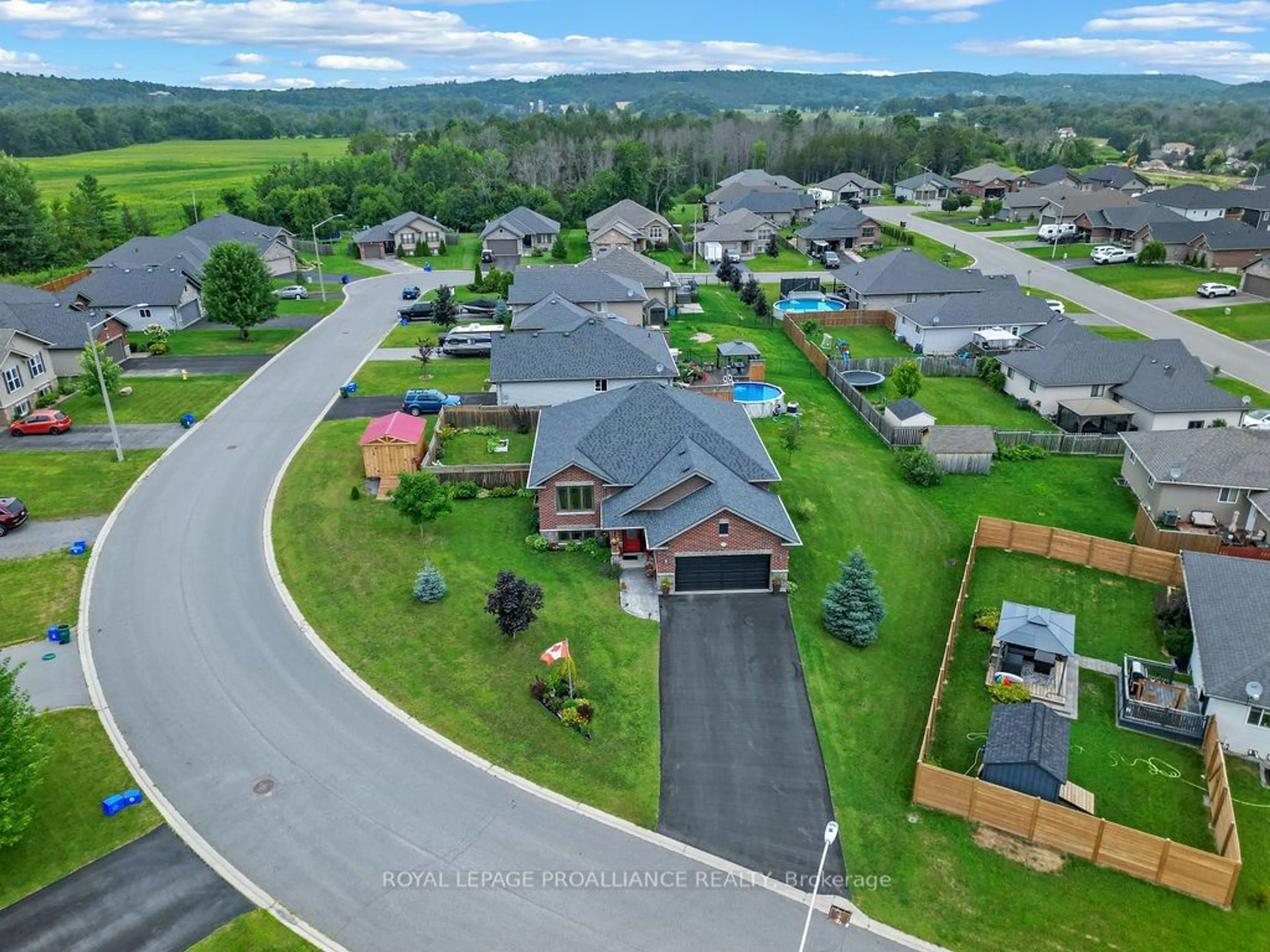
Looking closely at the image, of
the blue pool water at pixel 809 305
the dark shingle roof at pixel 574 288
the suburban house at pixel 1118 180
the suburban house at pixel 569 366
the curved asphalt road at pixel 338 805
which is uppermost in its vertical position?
the suburban house at pixel 1118 180

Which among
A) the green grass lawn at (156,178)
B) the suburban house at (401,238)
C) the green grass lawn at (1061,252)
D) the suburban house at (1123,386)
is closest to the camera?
the suburban house at (1123,386)

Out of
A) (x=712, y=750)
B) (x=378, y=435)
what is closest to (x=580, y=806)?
(x=712, y=750)

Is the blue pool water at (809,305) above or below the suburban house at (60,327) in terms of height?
below

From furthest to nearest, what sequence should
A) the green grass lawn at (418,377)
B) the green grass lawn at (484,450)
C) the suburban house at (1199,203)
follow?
the suburban house at (1199,203), the green grass lawn at (418,377), the green grass lawn at (484,450)

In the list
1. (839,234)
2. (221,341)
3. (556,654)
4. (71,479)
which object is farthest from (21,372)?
(839,234)

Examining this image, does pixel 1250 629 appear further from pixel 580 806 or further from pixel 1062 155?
pixel 1062 155

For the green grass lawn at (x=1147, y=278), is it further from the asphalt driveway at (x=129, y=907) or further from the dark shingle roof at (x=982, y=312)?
the asphalt driveway at (x=129, y=907)

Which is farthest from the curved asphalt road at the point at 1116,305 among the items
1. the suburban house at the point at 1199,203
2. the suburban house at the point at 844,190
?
the suburban house at the point at 1199,203

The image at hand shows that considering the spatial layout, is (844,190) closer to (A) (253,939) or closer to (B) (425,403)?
(B) (425,403)
